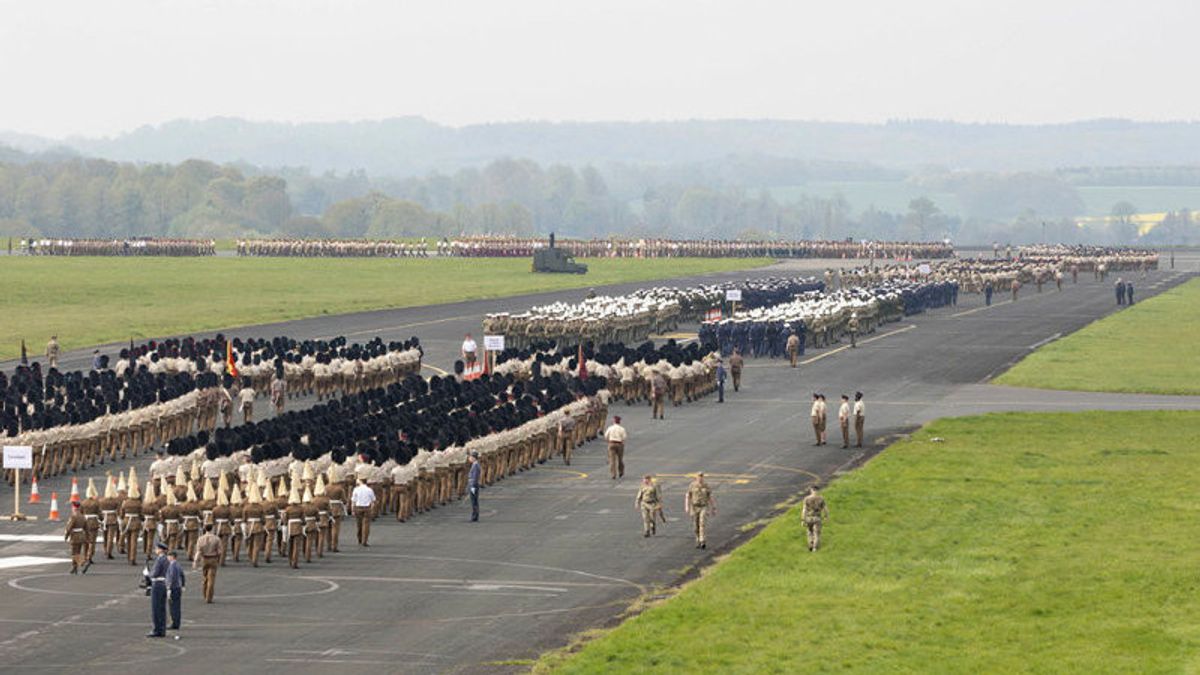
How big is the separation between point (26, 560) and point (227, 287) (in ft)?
336

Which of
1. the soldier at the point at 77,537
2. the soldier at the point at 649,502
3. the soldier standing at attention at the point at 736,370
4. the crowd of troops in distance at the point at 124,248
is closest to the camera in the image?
the soldier at the point at 77,537

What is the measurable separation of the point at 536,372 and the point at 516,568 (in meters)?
26.8

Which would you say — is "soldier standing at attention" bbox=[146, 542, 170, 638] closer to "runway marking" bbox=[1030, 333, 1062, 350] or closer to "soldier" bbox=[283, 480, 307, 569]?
"soldier" bbox=[283, 480, 307, 569]

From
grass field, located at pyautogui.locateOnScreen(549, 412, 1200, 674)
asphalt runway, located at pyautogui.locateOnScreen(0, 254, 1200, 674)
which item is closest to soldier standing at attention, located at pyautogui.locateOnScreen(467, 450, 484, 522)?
asphalt runway, located at pyautogui.locateOnScreen(0, 254, 1200, 674)

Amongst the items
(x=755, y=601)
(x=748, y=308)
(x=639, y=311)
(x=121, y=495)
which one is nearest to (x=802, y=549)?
(x=755, y=601)

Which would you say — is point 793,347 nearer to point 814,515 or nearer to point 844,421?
point 844,421

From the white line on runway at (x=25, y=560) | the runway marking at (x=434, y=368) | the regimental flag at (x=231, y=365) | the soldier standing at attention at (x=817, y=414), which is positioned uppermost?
the regimental flag at (x=231, y=365)

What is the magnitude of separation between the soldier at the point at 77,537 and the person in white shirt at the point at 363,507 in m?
5.42

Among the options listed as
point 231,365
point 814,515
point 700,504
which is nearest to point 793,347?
point 231,365

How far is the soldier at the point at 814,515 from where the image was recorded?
38.3m

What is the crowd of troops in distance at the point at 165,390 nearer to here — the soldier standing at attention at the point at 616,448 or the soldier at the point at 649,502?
the soldier standing at attention at the point at 616,448

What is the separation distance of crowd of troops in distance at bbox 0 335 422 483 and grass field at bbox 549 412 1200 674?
61.2 feet

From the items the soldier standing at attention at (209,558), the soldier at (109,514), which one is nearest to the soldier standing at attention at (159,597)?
the soldier standing at attention at (209,558)

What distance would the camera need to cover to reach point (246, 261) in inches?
7259
